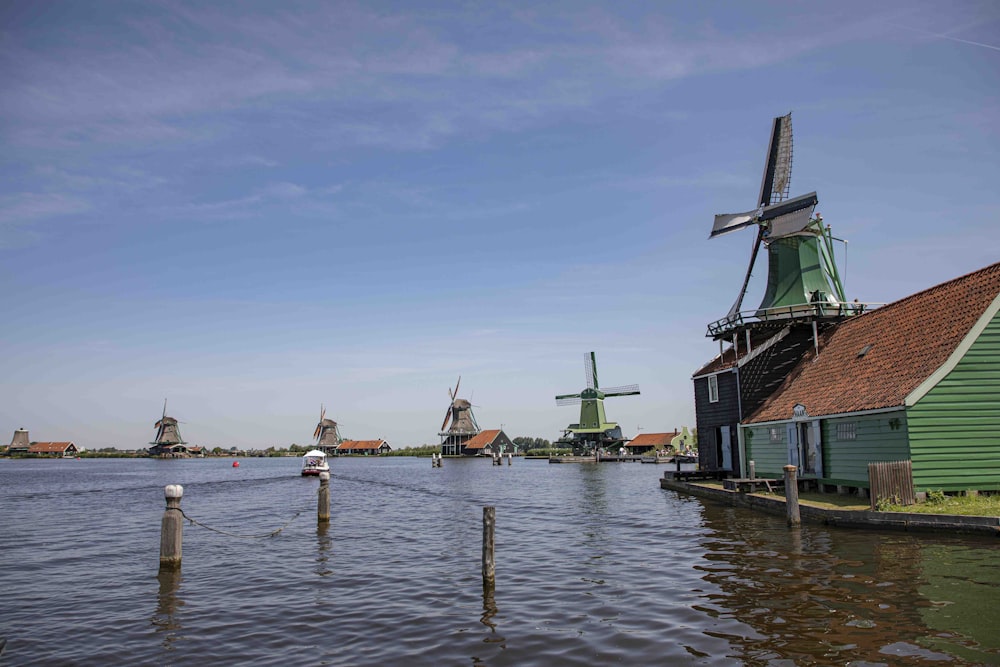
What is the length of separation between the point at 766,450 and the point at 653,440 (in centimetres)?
8018

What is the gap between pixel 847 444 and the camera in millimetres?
23219

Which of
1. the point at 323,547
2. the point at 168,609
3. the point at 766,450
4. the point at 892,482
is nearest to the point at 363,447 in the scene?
the point at 766,450

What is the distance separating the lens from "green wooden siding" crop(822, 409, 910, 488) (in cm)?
2014

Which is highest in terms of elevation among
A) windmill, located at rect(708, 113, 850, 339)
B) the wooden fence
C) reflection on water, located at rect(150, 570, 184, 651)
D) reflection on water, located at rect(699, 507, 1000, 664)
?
windmill, located at rect(708, 113, 850, 339)

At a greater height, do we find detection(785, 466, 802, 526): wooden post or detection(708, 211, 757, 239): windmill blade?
detection(708, 211, 757, 239): windmill blade

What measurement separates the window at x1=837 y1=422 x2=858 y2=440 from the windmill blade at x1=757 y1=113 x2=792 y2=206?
796 inches

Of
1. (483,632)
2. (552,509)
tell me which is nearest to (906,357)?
(552,509)

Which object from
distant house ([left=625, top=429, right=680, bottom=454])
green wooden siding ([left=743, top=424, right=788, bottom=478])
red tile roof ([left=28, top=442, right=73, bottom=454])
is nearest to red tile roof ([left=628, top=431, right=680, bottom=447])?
distant house ([left=625, top=429, right=680, bottom=454])

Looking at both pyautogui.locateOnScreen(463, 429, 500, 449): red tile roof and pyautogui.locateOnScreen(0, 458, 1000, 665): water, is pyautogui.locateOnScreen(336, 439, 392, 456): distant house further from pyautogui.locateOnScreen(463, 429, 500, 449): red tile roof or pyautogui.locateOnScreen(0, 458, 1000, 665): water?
pyautogui.locateOnScreen(0, 458, 1000, 665): water

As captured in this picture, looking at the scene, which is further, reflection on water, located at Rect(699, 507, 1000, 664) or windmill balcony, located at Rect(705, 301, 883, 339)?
windmill balcony, located at Rect(705, 301, 883, 339)

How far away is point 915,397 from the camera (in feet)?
63.9

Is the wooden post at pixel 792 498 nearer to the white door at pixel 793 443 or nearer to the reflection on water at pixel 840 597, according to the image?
the reflection on water at pixel 840 597

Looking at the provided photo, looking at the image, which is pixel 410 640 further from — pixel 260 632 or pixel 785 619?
pixel 785 619

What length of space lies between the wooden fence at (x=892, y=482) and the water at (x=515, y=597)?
1401mm
